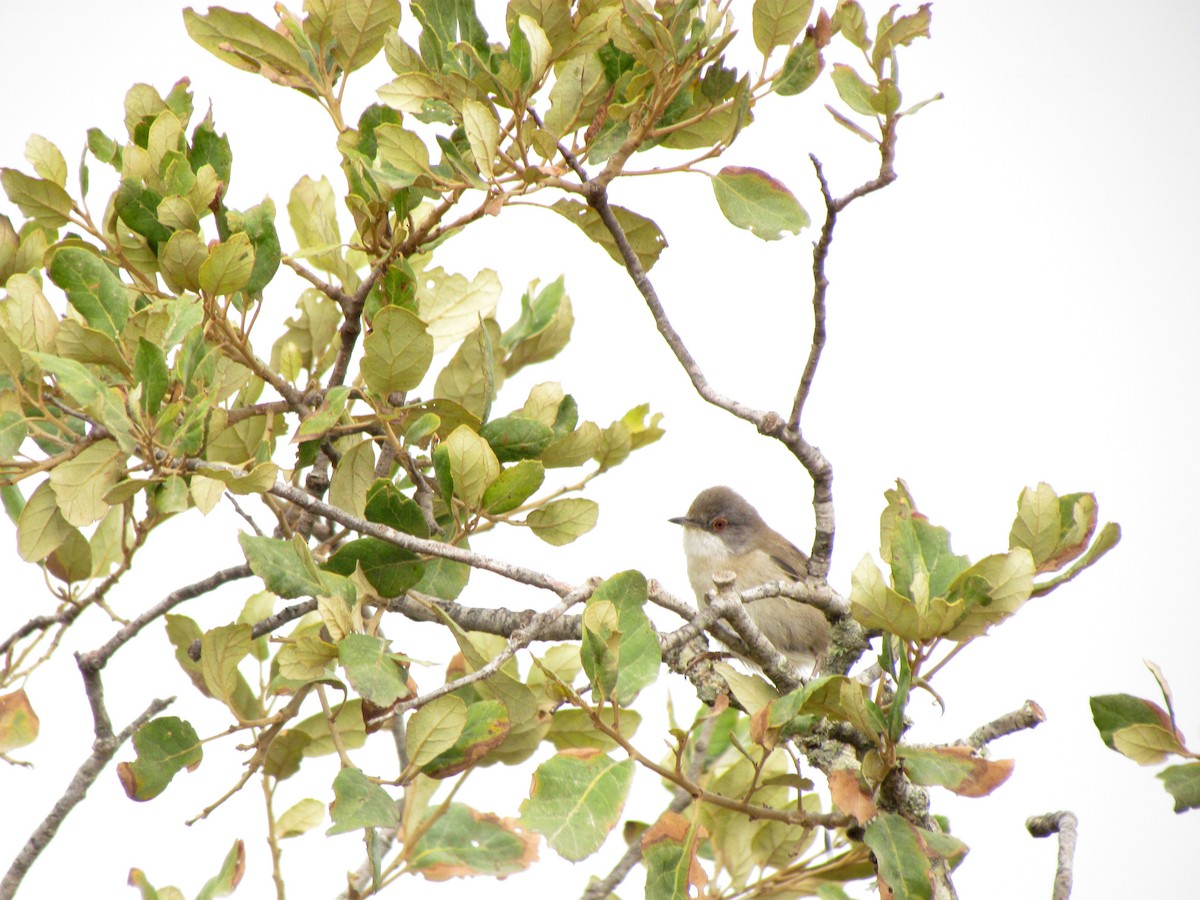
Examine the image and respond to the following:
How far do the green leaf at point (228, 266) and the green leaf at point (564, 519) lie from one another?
2.14ft

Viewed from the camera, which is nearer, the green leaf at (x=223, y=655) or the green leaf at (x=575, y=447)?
the green leaf at (x=223, y=655)

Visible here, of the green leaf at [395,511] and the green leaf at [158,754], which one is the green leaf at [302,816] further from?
the green leaf at [395,511]

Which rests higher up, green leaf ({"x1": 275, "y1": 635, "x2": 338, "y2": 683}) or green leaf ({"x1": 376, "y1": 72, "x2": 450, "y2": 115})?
green leaf ({"x1": 376, "y1": 72, "x2": 450, "y2": 115})

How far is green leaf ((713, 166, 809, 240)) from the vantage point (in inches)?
86.4

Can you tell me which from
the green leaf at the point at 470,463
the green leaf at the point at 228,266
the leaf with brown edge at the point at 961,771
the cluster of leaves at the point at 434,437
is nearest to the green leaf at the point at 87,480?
the cluster of leaves at the point at 434,437

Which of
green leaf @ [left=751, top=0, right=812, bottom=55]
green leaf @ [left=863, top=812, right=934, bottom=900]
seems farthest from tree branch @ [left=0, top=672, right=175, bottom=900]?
green leaf @ [left=751, top=0, right=812, bottom=55]

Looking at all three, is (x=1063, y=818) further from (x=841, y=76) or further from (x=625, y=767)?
(x=841, y=76)

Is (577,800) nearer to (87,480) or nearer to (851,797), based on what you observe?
(851,797)

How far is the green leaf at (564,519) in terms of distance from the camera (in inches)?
85.1

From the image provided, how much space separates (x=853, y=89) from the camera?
1966 mm

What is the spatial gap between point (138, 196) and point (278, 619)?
82 centimetres

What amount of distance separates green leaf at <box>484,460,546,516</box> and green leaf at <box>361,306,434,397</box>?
0.21 m

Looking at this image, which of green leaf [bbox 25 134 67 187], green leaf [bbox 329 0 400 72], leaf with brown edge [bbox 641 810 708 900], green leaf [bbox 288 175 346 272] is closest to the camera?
leaf with brown edge [bbox 641 810 708 900]

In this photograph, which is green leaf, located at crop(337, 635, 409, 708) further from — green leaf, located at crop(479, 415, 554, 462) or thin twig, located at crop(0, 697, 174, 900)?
thin twig, located at crop(0, 697, 174, 900)
